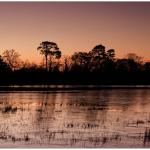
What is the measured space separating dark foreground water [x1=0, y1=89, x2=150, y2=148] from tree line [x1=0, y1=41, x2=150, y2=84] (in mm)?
425

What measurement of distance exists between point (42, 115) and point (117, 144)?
1.63 m

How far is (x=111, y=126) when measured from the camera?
7.19 metres

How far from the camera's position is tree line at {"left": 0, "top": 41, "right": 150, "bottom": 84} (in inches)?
298

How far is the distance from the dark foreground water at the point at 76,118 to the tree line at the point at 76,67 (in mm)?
425

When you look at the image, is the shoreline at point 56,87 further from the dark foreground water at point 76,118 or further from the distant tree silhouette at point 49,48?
the distant tree silhouette at point 49,48

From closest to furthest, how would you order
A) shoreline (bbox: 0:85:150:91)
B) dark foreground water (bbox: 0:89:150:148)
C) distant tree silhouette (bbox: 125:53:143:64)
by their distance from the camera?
dark foreground water (bbox: 0:89:150:148)
distant tree silhouette (bbox: 125:53:143:64)
shoreline (bbox: 0:85:150:91)

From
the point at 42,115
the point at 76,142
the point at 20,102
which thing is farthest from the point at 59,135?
the point at 20,102

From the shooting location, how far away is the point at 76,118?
7578mm

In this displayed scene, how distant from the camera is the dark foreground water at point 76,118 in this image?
6660 millimetres

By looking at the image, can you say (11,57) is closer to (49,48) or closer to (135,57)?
(49,48)

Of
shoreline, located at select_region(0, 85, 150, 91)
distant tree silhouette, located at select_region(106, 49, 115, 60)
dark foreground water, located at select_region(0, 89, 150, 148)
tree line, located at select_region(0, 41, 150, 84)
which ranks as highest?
distant tree silhouette, located at select_region(106, 49, 115, 60)

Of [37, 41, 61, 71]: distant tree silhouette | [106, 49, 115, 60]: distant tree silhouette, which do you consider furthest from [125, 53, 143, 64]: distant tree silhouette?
[37, 41, 61, 71]: distant tree silhouette

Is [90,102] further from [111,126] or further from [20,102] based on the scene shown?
[111,126]

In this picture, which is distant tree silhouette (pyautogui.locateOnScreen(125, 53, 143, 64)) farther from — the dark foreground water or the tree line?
the dark foreground water
